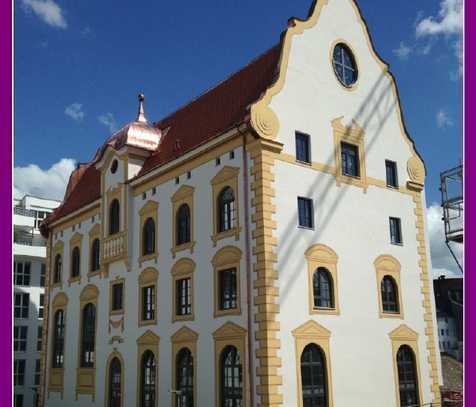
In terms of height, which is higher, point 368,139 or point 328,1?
point 328,1

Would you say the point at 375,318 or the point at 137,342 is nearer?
the point at 375,318

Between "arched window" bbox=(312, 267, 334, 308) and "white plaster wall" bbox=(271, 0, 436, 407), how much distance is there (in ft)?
1.52

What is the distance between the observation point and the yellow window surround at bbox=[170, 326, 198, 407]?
2176cm

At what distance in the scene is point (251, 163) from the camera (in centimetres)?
2098

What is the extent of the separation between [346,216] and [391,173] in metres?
4.46

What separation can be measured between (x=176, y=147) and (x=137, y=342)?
342 inches

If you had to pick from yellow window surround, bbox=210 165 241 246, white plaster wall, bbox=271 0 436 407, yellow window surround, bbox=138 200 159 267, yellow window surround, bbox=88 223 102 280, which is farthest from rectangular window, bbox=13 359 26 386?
white plaster wall, bbox=271 0 436 407

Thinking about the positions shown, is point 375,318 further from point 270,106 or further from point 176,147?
point 176,147

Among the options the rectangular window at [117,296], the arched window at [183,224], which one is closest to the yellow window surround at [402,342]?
the arched window at [183,224]

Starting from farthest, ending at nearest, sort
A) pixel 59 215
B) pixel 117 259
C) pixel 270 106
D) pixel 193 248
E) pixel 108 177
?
pixel 59 215 → pixel 108 177 → pixel 117 259 → pixel 193 248 → pixel 270 106

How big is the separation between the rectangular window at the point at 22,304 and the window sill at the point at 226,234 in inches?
1274

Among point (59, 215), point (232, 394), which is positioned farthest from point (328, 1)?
point (59, 215)

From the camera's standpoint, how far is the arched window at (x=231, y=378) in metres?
19.8

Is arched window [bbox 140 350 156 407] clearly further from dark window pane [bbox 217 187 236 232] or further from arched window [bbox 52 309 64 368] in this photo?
arched window [bbox 52 309 64 368]
